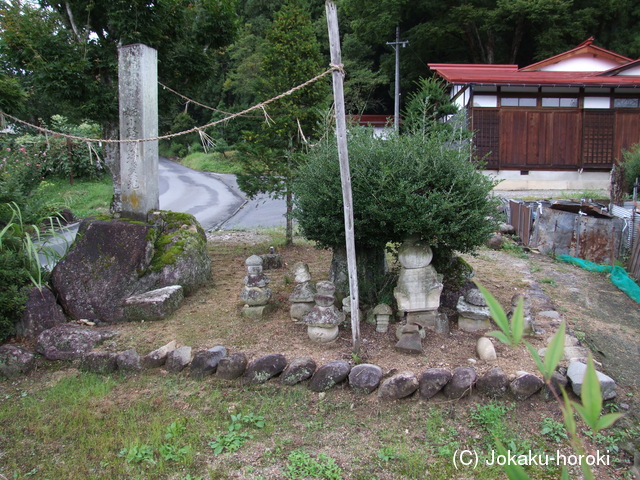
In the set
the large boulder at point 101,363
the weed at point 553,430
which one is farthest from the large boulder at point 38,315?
the weed at point 553,430

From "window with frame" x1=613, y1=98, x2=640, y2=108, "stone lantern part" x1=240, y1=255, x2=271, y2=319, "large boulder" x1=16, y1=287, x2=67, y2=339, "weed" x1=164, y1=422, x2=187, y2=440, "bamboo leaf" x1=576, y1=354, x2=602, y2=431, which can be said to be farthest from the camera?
"window with frame" x1=613, y1=98, x2=640, y2=108

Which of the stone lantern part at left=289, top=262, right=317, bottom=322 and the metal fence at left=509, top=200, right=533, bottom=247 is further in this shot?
the metal fence at left=509, top=200, right=533, bottom=247

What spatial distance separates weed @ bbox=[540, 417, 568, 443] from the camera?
298 centimetres

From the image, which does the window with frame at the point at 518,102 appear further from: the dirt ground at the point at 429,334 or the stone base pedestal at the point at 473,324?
the stone base pedestal at the point at 473,324

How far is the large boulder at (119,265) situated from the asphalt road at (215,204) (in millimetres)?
500

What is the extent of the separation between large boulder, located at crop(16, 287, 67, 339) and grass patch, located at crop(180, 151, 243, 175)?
22619mm

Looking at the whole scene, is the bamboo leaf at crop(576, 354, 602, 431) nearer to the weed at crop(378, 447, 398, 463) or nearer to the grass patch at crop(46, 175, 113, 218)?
the weed at crop(378, 447, 398, 463)

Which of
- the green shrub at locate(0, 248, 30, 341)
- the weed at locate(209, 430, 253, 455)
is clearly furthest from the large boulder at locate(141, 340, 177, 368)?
the green shrub at locate(0, 248, 30, 341)

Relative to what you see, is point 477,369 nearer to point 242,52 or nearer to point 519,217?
A: point 519,217

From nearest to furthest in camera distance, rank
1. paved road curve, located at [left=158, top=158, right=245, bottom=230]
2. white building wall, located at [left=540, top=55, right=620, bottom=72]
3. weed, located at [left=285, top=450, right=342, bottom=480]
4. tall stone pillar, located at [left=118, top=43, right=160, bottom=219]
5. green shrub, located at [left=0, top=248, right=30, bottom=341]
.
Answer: weed, located at [left=285, top=450, right=342, bottom=480] < green shrub, located at [left=0, top=248, right=30, bottom=341] < tall stone pillar, located at [left=118, top=43, right=160, bottom=219] < paved road curve, located at [left=158, top=158, right=245, bottom=230] < white building wall, located at [left=540, top=55, right=620, bottom=72]

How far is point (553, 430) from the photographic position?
9.99ft

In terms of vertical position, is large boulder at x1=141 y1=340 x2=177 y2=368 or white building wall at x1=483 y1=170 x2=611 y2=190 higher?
white building wall at x1=483 y1=170 x2=611 y2=190

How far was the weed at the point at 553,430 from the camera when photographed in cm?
298

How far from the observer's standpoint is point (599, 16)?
23156 mm
